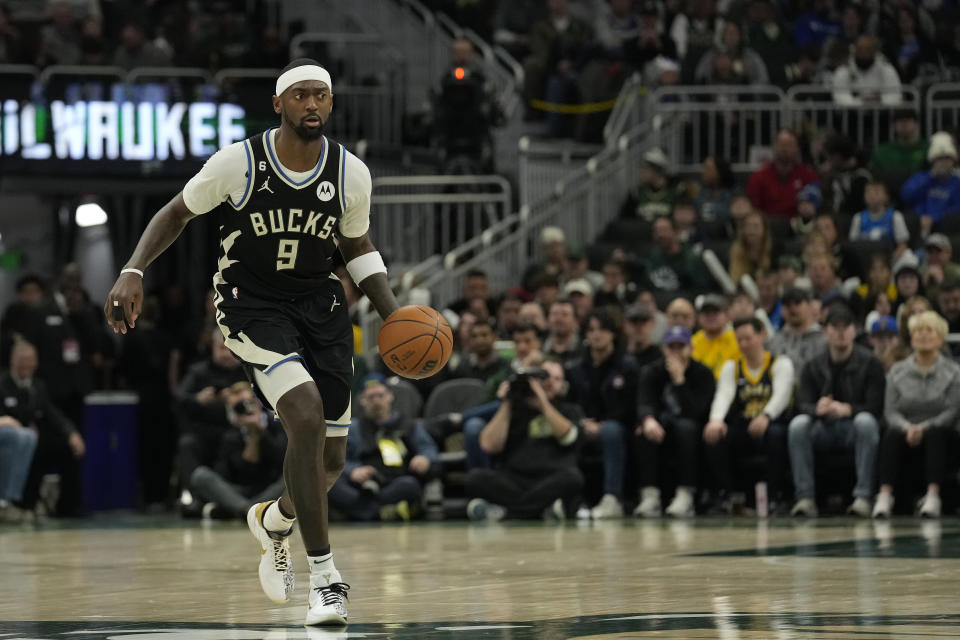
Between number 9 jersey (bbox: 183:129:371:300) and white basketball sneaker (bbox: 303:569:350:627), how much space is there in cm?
121

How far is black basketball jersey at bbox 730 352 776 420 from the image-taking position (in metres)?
13.8

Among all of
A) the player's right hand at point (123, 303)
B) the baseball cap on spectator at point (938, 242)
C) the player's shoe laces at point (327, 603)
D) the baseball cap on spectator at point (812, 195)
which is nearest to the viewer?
the player's shoe laces at point (327, 603)

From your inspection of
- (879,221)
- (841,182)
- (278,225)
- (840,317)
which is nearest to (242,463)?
(840,317)

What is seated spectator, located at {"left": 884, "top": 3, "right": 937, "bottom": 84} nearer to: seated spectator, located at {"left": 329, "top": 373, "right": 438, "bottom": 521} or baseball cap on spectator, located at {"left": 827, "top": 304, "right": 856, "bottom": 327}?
baseball cap on spectator, located at {"left": 827, "top": 304, "right": 856, "bottom": 327}

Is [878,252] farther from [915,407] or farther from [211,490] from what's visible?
[211,490]

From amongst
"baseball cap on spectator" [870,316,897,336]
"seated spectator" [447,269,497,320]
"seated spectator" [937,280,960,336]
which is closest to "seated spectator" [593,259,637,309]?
"seated spectator" [447,269,497,320]

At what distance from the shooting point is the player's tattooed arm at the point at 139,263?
7.05m

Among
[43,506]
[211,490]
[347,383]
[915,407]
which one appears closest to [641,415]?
[915,407]

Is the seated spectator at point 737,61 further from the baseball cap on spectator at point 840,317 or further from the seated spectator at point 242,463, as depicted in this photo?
the seated spectator at point 242,463

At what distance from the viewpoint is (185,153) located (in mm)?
17938

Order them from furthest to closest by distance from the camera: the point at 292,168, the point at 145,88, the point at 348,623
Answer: the point at 145,88
the point at 292,168
the point at 348,623

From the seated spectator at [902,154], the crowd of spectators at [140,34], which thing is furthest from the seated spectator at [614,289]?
the crowd of spectators at [140,34]

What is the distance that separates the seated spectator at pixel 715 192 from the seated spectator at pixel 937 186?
165 cm

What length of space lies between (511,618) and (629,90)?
12.5 m
